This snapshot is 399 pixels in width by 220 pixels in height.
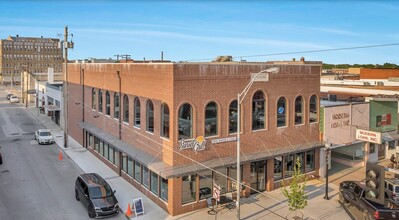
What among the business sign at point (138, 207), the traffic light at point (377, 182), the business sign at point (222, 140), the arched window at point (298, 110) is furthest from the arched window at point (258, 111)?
the traffic light at point (377, 182)

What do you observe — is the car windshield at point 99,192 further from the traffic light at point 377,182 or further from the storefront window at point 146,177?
the traffic light at point 377,182

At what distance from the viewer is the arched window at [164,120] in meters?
21.5

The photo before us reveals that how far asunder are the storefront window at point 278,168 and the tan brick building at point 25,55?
149391mm

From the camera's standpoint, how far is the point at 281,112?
25531 mm

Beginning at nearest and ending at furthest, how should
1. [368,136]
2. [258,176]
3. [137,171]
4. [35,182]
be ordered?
[258,176] → [137,171] → [35,182] → [368,136]

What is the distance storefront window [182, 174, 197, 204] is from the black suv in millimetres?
3785

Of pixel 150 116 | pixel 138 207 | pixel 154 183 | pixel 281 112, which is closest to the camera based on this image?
pixel 138 207

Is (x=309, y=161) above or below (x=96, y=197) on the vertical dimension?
above

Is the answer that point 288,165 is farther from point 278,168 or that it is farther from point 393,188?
point 393,188

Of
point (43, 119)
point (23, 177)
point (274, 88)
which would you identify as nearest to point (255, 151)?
point (274, 88)

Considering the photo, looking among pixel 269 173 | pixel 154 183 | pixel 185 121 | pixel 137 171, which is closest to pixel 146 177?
pixel 154 183

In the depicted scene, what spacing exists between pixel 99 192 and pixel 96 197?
1.29 ft

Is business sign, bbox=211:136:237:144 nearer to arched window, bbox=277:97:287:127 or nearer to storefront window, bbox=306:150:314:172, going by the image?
arched window, bbox=277:97:287:127

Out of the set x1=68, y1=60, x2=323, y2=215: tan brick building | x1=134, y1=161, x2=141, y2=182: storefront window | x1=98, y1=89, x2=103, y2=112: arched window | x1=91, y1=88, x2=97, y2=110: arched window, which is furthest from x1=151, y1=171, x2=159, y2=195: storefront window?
x1=91, y1=88, x2=97, y2=110: arched window
